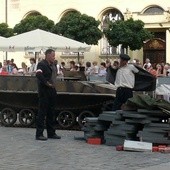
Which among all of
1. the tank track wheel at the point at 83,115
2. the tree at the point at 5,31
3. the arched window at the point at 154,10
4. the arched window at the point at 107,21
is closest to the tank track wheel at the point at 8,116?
the tank track wheel at the point at 83,115

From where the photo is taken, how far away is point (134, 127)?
11.3 meters

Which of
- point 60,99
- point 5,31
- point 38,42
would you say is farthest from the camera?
point 5,31

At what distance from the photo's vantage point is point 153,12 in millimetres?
34719

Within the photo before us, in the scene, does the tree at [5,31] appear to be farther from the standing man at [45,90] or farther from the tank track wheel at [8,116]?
the standing man at [45,90]

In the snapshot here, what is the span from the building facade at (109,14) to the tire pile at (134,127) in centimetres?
2245

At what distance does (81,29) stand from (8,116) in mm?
18076

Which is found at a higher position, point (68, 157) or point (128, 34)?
point (128, 34)

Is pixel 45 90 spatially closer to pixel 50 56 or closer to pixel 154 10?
pixel 50 56

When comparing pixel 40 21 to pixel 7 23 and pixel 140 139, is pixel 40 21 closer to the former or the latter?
pixel 7 23

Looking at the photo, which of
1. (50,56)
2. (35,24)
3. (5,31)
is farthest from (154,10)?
(50,56)

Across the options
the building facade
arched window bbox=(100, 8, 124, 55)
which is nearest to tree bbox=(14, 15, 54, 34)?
the building facade

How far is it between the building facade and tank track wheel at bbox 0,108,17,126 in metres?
19.6

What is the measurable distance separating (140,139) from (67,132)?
315 centimetres

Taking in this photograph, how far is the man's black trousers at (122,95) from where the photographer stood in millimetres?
12514
